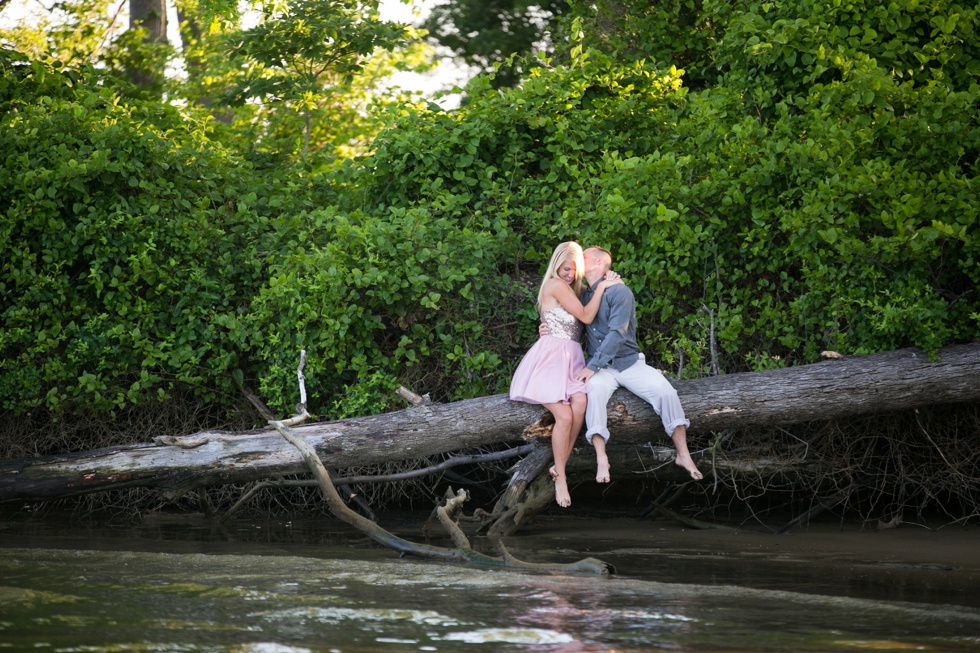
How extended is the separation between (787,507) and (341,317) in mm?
5005

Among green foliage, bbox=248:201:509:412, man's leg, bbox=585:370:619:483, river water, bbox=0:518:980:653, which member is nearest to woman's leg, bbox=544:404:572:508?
man's leg, bbox=585:370:619:483

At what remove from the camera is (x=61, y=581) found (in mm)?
6684

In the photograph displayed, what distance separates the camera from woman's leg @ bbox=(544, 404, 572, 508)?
8.23 metres

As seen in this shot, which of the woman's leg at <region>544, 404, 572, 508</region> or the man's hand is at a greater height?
the man's hand

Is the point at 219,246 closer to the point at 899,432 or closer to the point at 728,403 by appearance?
the point at 728,403

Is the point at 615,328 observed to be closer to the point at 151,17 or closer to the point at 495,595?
the point at 495,595

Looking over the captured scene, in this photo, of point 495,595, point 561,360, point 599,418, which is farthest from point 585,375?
point 495,595

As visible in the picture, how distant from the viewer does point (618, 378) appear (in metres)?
8.34

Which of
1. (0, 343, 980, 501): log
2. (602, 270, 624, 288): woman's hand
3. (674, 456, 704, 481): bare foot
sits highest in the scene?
(602, 270, 624, 288): woman's hand

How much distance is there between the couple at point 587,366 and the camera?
812cm

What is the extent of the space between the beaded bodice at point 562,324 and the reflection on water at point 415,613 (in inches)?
82.9

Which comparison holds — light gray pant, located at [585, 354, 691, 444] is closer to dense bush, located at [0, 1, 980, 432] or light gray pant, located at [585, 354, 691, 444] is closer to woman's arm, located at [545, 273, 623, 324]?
woman's arm, located at [545, 273, 623, 324]

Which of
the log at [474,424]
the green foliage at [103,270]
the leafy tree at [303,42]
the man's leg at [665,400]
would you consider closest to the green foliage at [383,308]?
the green foliage at [103,270]

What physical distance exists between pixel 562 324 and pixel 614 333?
1.67 ft
